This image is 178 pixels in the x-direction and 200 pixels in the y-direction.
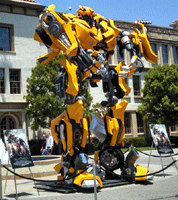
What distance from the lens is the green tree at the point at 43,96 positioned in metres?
21.6

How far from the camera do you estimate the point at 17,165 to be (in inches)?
301

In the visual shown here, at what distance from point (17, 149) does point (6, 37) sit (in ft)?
60.5

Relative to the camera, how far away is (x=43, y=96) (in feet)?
71.1

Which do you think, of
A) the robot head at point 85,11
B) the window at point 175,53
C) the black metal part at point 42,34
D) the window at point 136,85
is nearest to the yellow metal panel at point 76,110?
the black metal part at point 42,34

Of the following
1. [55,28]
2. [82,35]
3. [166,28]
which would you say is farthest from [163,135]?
[166,28]

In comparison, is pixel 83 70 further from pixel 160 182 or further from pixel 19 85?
pixel 19 85

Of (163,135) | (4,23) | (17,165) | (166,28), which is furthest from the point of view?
(166,28)

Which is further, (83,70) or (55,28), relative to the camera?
(83,70)

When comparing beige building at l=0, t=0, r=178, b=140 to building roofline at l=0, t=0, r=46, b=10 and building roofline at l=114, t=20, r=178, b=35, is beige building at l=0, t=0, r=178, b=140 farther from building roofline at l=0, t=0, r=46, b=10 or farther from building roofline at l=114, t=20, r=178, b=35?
building roofline at l=114, t=20, r=178, b=35

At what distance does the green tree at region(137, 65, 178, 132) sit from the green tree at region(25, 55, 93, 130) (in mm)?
6256

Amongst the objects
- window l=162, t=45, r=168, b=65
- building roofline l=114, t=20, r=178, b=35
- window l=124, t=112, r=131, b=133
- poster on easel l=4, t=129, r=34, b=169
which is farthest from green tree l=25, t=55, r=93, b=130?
window l=162, t=45, r=168, b=65

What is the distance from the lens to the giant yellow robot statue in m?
7.68

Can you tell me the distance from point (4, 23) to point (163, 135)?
57.9 ft

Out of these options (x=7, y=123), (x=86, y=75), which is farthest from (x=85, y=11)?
(x=7, y=123)
